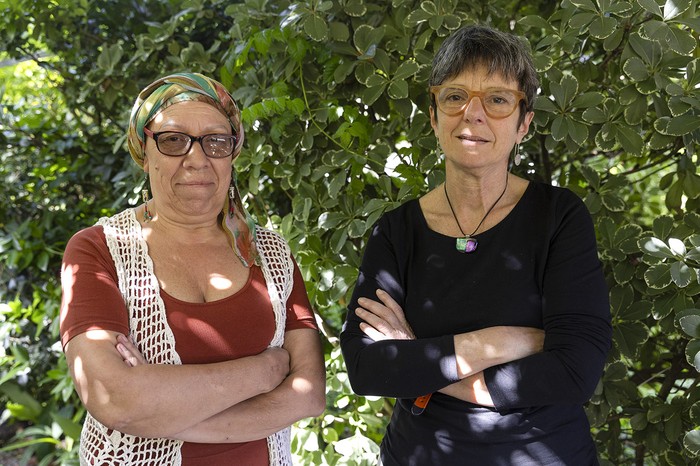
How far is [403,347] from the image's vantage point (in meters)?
1.70

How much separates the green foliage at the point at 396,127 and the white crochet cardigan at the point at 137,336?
0.63m

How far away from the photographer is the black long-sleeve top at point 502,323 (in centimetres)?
163

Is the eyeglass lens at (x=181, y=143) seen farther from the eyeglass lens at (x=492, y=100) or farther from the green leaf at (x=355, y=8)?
the green leaf at (x=355, y=8)

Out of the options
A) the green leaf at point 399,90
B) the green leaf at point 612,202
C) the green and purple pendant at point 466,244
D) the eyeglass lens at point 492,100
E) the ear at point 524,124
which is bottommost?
the green and purple pendant at point 466,244

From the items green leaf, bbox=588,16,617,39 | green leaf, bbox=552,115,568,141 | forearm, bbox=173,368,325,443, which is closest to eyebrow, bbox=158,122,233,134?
forearm, bbox=173,368,325,443

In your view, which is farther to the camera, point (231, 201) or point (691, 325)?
point (231, 201)

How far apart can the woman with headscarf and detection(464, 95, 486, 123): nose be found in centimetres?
61

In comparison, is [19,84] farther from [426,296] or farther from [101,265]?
[426,296]

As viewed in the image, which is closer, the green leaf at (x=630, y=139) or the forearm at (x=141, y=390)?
the forearm at (x=141, y=390)

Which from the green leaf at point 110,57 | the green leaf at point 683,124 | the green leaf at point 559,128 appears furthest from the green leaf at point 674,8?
the green leaf at point 110,57

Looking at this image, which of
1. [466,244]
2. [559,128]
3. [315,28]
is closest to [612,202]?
[559,128]

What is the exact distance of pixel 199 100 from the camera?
1824 millimetres

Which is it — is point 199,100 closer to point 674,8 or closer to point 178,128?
point 178,128

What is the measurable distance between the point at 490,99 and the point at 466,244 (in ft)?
1.21
